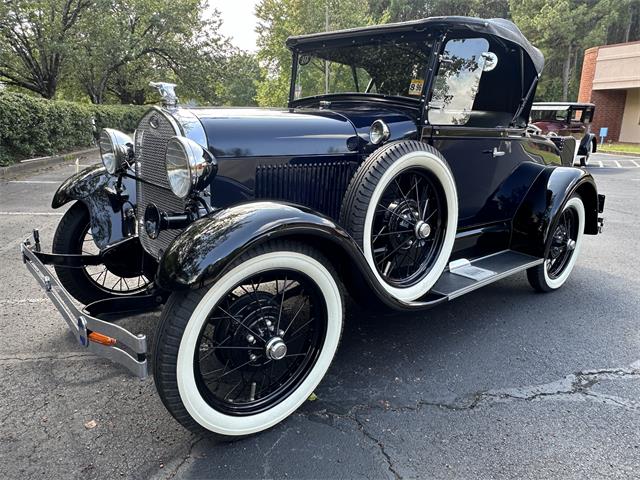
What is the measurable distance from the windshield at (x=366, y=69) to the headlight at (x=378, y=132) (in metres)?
0.53

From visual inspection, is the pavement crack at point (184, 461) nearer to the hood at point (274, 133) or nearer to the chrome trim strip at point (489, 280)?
the hood at point (274, 133)

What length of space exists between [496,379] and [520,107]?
2.34 meters

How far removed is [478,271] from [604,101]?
25.9 metres

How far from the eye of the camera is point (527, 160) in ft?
13.0

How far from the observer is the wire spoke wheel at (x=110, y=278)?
3068mm

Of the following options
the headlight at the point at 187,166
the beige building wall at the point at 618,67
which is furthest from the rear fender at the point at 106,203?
the beige building wall at the point at 618,67

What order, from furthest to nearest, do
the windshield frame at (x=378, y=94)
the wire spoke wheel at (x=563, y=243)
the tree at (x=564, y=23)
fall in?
the tree at (x=564, y=23), the wire spoke wheel at (x=563, y=243), the windshield frame at (x=378, y=94)

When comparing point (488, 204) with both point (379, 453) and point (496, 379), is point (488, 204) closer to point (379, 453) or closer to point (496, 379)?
point (496, 379)

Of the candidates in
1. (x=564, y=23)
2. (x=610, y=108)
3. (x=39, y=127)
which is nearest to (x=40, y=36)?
(x=39, y=127)

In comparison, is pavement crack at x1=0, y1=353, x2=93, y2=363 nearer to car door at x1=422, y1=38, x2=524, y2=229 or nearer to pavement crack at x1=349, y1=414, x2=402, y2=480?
pavement crack at x1=349, y1=414, x2=402, y2=480

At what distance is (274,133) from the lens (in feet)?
8.47

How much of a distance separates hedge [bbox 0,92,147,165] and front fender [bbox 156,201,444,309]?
677 cm

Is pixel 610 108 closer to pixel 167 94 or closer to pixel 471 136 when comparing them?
pixel 471 136

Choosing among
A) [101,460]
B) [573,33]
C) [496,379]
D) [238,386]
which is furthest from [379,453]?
[573,33]
